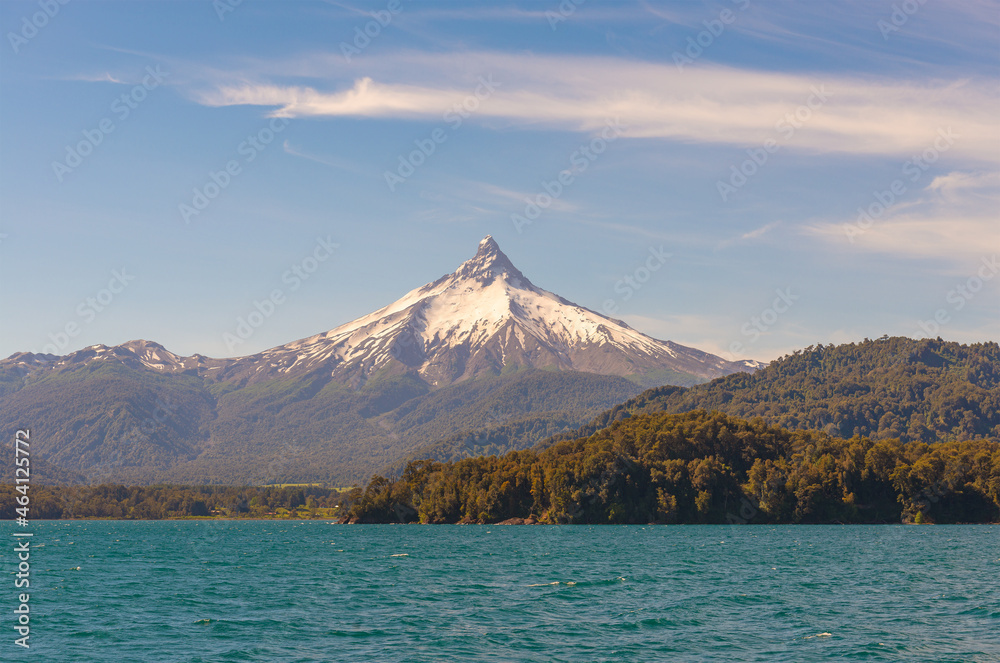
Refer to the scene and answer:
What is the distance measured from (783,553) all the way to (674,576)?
3232 cm

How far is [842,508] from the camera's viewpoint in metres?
193

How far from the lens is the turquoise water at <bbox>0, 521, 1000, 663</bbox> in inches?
1973

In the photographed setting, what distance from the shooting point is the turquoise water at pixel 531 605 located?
164ft

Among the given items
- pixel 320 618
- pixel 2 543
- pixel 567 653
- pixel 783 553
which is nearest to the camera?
pixel 567 653

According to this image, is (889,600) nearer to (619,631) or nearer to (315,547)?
(619,631)

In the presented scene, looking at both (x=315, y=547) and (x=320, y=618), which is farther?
(x=315, y=547)

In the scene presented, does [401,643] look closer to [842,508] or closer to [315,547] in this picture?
[315,547]

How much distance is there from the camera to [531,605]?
6662 cm

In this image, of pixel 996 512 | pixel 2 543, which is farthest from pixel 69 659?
pixel 996 512

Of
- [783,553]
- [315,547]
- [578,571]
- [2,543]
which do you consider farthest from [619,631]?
[2,543]

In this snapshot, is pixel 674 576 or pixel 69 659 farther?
pixel 674 576

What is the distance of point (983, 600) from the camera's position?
6550cm

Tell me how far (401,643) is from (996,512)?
569 ft

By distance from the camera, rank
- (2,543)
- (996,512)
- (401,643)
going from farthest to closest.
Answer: (996,512), (2,543), (401,643)
